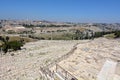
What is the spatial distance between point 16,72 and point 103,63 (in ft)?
27.3

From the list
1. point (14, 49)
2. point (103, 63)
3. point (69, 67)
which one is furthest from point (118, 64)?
point (14, 49)

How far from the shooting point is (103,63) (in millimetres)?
12555

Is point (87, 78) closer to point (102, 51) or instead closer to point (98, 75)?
point (98, 75)

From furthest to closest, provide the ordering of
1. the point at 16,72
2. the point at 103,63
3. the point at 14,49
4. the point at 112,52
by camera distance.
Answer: the point at 14,49, the point at 16,72, the point at 112,52, the point at 103,63

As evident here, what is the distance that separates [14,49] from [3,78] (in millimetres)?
19675

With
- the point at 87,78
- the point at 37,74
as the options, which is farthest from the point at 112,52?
the point at 37,74

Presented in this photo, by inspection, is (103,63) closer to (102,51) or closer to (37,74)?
(102,51)

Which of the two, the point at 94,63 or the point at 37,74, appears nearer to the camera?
the point at 94,63

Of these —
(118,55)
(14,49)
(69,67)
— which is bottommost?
(14,49)

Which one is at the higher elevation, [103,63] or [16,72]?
[103,63]

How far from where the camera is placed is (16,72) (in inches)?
697

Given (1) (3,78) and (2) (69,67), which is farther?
(1) (3,78)

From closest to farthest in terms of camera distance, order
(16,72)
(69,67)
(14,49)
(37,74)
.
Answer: (69,67) < (37,74) < (16,72) < (14,49)

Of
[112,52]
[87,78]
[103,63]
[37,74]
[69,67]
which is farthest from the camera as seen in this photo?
[37,74]
